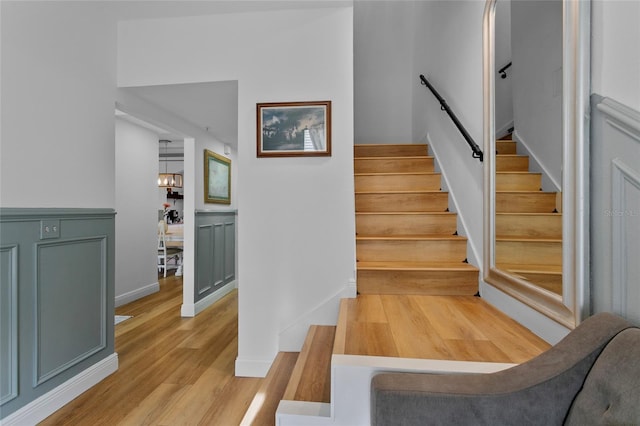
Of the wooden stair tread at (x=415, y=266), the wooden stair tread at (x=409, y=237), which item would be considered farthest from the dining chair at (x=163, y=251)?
the wooden stair tread at (x=415, y=266)

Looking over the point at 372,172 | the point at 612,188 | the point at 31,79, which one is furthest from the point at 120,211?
the point at 612,188

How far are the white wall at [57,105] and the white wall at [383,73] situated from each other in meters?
3.20

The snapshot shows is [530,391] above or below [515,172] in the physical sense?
below

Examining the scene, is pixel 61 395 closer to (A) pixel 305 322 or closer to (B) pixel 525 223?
(A) pixel 305 322

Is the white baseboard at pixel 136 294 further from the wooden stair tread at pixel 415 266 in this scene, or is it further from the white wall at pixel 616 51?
the white wall at pixel 616 51

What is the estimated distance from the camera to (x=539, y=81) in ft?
4.51

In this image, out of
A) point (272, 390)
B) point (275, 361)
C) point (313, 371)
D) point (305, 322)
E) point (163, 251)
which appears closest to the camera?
point (313, 371)

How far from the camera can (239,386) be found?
209cm

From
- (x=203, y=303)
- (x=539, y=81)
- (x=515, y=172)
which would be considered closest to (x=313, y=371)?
(x=515, y=172)

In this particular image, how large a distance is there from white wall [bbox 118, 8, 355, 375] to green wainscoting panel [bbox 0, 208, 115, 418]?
3.29 feet

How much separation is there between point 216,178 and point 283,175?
2194mm

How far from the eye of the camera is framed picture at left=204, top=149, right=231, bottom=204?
3793mm

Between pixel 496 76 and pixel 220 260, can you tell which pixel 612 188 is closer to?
pixel 496 76

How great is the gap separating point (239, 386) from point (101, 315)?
1124 millimetres
